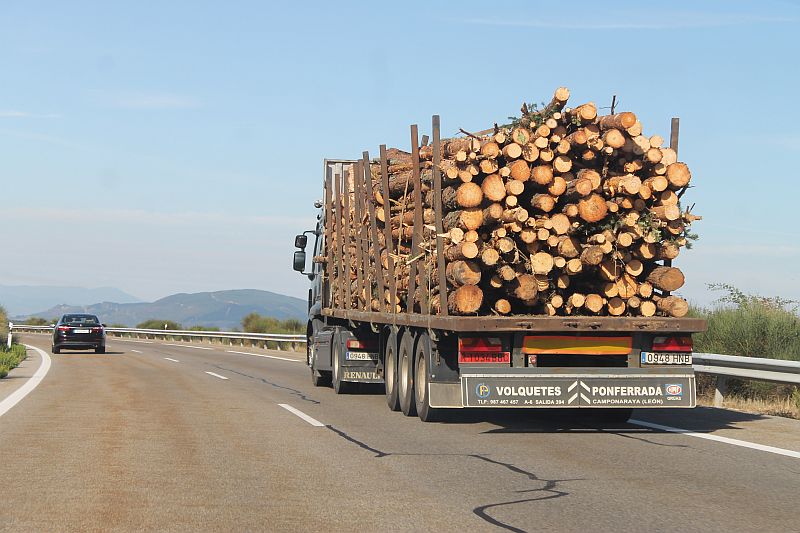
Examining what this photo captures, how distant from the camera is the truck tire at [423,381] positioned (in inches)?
496

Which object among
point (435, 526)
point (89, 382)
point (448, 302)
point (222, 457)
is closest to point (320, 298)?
point (89, 382)

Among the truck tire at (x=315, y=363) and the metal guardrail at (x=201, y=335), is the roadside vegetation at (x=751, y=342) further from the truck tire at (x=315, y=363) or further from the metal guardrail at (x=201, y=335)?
the metal guardrail at (x=201, y=335)

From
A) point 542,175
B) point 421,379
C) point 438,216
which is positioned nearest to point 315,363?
point 421,379

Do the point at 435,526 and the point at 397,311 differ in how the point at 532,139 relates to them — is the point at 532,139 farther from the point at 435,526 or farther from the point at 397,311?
the point at 435,526

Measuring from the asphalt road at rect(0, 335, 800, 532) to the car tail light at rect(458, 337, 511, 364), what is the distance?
0.84 metres

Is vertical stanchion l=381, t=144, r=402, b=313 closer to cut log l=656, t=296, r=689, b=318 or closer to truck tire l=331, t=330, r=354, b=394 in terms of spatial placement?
truck tire l=331, t=330, r=354, b=394

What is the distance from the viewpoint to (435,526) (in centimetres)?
670

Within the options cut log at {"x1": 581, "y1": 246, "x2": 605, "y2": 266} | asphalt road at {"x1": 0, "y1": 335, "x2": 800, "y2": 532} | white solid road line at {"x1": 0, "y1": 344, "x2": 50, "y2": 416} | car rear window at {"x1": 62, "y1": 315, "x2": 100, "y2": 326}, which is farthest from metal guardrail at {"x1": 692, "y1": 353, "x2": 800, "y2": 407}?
car rear window at {"x1": 62, "y1": 315, "x2": 100, "y2": 326}

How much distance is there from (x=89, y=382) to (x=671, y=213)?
42.2ft

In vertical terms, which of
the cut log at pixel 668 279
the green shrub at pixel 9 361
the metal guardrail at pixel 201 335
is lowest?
the green shrub at pixel 9 361

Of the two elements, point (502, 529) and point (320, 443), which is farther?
point (320, 443)

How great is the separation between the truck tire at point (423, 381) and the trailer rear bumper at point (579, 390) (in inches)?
36.6

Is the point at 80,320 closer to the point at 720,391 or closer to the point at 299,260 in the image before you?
the point at 299,260

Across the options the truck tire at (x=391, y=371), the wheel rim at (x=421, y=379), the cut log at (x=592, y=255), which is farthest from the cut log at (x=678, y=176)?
the truck tire at (x=391, y=371)
